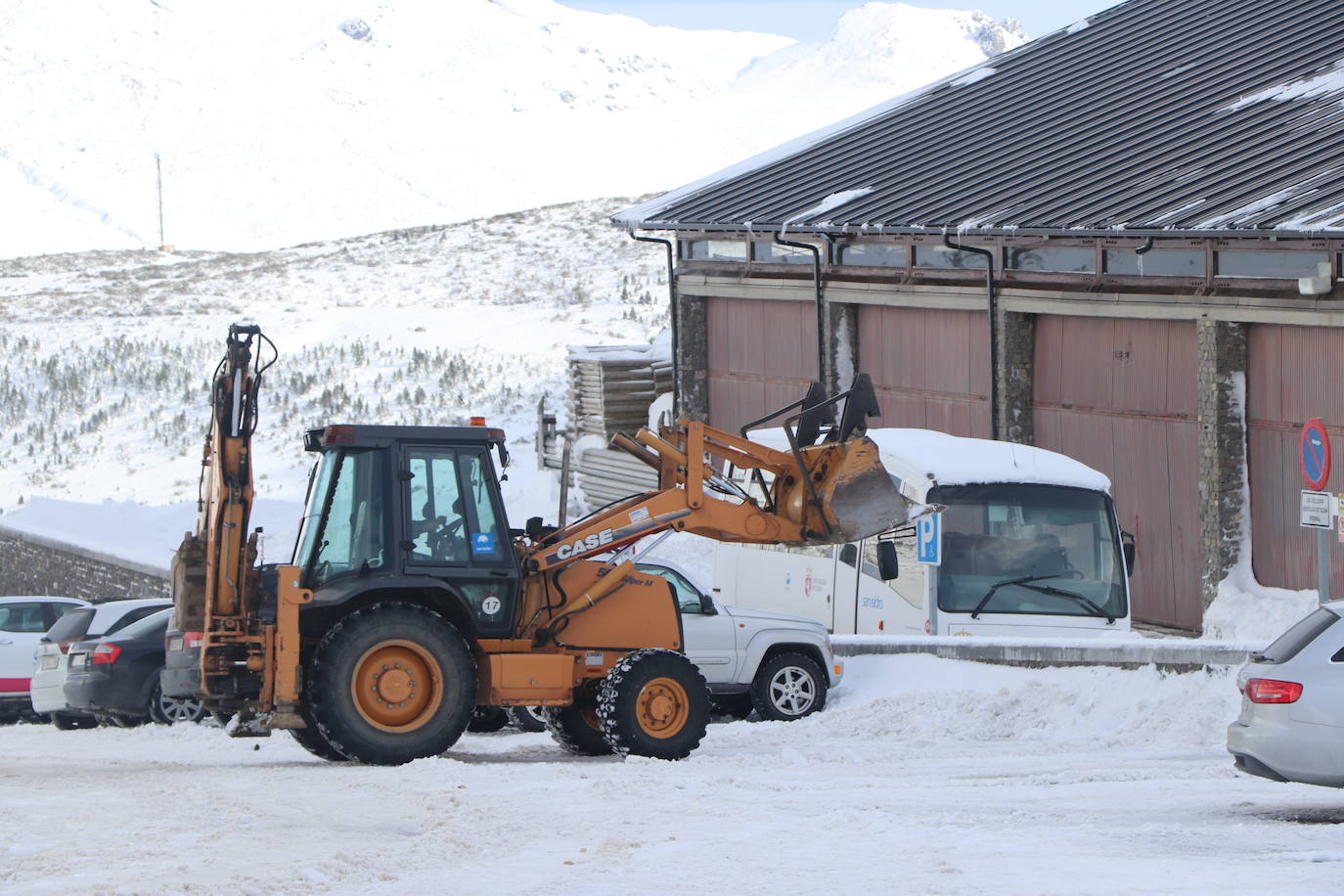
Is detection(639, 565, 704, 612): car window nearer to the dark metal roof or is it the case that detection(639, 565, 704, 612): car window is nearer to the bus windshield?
the bus windshield

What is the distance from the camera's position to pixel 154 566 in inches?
1193

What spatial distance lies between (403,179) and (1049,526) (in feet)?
369

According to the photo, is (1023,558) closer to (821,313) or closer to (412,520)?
(412,520)

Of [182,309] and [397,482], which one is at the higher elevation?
[182,309]

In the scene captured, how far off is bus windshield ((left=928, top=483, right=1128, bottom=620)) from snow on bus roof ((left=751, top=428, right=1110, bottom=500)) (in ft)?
0.57

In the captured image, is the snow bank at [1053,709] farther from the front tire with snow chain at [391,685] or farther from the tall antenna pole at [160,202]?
the tall antenna pole at [160,202]

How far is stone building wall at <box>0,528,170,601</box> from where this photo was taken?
3098 cm

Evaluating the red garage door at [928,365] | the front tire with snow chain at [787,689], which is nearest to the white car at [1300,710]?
the front tire with snow chain at [787,689]

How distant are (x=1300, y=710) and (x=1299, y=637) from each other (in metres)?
0.54

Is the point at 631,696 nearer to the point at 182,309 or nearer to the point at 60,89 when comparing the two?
the point at 182,309

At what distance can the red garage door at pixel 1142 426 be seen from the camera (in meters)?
A: 22.7

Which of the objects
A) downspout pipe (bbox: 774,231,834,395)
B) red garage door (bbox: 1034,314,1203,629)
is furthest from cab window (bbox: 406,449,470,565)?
downspout pipe (bbox: 774,231,834,395)

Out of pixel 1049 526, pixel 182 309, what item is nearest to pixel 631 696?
pixel 1049 526

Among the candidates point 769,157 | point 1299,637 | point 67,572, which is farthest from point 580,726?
point 67,572
